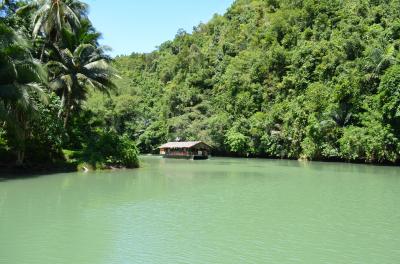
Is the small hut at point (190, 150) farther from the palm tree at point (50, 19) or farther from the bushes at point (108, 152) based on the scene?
the palm tree at point (50, 19)

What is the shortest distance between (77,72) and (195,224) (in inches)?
814

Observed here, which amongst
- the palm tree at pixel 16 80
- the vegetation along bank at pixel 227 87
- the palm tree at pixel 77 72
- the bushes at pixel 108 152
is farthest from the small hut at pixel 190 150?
the palm tree at pixel 16 80

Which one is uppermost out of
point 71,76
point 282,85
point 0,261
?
point 282,85

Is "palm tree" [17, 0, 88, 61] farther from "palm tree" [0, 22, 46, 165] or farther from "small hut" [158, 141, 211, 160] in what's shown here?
"small hut" [158, 141, 211, 160]

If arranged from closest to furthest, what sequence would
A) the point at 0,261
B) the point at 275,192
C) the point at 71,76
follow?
the point at 0,261 → the point at 275,192 → the point at 71,76

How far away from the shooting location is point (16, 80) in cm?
2086

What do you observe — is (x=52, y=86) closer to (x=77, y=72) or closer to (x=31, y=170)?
(x=77, y=72)

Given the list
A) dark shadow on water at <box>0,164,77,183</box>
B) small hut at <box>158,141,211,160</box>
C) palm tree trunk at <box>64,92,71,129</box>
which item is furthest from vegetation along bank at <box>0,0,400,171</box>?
small hut at <box>158,141,211,160</box>

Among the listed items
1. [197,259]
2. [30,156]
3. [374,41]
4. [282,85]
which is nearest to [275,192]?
[197,259]

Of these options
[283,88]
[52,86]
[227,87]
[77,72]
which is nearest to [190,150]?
[283,88]

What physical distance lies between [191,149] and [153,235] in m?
41.4

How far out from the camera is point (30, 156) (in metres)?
25.0

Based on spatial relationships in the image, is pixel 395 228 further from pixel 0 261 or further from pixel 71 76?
pixel 71 76

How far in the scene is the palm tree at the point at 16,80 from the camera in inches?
768
